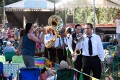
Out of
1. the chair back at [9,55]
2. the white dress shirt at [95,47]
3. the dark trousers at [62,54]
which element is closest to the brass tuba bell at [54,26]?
the dark trousers at [62,54]

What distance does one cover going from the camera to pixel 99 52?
8781mm

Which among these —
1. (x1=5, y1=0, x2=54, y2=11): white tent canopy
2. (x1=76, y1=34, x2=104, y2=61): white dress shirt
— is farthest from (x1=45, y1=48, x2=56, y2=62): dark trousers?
(x1=5, y1=0, x2=54, y2=11): white tent canopy

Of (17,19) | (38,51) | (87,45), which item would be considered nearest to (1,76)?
(87,45)

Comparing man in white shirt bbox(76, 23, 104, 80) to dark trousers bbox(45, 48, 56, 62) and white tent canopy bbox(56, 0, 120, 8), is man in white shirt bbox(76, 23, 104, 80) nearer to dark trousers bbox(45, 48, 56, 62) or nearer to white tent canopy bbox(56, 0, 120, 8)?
dark trousers bbox(45, 48, 56, 62)

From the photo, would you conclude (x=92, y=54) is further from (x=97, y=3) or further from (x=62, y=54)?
(x=97, y=3)

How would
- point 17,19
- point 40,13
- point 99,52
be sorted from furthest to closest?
point 17,19
point 40,13
point 99,52

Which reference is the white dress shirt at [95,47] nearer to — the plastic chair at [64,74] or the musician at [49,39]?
the plastic chair at [64,74]

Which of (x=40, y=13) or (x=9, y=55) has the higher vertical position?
(x=40, y=13)

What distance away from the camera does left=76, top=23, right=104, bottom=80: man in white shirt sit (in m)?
8.76

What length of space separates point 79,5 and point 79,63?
20.4 ft

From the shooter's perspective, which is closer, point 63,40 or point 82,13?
point 63,40

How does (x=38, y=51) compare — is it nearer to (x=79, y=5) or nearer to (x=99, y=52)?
(x=79, y=5)

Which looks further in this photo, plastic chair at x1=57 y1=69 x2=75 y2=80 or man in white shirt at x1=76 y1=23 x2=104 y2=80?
man in white shirt at x1=76 y1=23 x2=104 y2=80

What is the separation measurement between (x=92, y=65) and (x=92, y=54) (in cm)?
25
